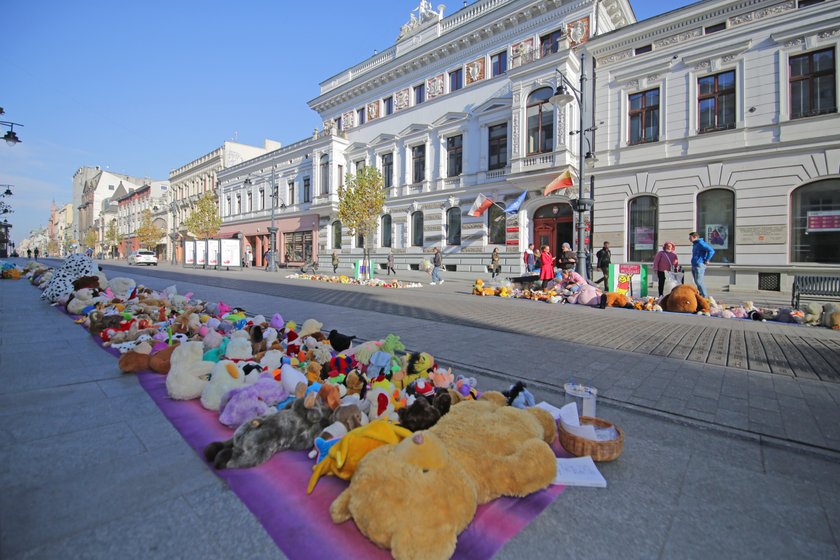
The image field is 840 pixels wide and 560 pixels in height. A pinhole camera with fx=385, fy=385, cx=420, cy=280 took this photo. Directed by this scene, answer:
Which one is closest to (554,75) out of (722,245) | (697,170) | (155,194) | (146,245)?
(697,170)

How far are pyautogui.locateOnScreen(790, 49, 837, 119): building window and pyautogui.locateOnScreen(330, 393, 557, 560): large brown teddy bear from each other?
1926 cm

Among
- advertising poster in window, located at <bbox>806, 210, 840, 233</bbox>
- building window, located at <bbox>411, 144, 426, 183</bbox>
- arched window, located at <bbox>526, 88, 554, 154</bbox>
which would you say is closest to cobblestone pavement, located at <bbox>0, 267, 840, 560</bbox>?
advertising poster in window, located at <bbox>806, 210, 840, 233</bbox>

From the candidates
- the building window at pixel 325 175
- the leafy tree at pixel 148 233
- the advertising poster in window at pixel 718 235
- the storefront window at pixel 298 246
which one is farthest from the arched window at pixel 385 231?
the leafy tree at pixel 148 233

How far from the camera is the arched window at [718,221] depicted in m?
15.5

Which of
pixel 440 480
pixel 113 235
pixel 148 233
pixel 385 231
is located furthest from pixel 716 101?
pixel 113 235

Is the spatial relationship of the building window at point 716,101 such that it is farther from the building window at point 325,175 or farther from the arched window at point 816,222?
the building window at point 325,175

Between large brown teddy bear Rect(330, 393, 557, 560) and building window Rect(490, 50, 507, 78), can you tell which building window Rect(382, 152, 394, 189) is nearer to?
building window Rect(490, 50, 507, 78)

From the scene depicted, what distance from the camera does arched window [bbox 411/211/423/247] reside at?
25.4 m

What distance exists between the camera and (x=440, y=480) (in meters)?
1.77

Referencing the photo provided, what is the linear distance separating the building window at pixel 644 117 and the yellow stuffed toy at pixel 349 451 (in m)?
19.6

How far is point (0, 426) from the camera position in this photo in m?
2.66

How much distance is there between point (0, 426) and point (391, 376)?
277 cm

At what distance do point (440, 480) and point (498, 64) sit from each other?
24.2 m

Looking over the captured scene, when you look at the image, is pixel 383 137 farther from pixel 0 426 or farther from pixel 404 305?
pixel 0 426
